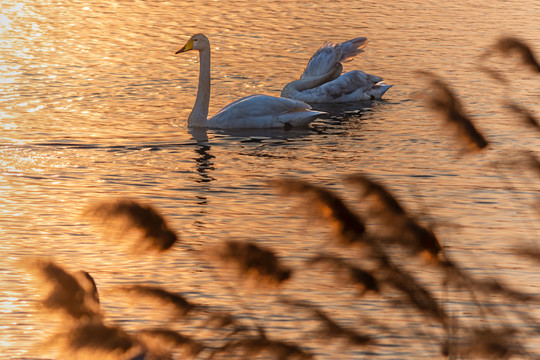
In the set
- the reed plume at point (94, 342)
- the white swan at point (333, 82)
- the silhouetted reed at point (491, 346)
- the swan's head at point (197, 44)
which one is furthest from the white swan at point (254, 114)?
the reed plume at point (94, 342)

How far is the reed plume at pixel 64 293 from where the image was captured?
7.20 feet

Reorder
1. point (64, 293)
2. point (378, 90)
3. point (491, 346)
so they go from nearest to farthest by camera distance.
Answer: point (64, 293) < point (491, 346) < point (378, 90)

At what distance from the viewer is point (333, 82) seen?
15273mm

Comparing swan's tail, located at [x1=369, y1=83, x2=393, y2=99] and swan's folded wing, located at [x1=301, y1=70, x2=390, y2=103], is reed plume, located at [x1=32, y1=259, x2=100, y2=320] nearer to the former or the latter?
swan's folded wing, located at [x1=301, y1=70, x2=390, y2=103]

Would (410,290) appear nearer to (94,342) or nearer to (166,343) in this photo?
(166,343)

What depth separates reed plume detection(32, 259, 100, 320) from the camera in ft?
7.20

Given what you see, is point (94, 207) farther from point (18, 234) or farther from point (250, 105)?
point (250, 105)

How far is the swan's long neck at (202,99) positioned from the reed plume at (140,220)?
10335 millimetres

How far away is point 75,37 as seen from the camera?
20625 mm

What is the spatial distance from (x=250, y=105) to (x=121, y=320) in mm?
6981

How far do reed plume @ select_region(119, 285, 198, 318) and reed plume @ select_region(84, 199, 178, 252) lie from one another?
0.31 feet

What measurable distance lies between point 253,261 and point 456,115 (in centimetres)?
88

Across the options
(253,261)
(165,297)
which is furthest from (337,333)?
(165,297)

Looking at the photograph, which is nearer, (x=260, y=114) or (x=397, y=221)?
(x=397, y=221)
